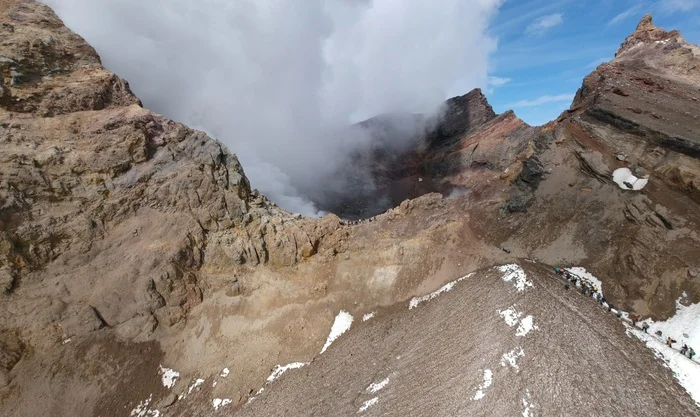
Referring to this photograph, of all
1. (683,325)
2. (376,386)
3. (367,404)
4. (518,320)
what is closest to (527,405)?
(518,320)

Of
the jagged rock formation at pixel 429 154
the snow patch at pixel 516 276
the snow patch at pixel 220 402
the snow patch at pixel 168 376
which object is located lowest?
the snow patch at pixel 516 276

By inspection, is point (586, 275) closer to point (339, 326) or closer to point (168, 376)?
point (339, 326)

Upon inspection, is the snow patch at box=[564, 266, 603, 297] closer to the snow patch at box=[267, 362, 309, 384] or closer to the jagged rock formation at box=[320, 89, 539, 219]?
the snow patch at box=[267, 362, 309, 384]

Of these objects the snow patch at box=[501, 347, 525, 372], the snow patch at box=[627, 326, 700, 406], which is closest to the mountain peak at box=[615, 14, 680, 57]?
the snow patch at box=[627, 326, 700, 406]

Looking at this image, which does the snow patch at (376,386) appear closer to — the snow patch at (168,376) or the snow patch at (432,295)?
the snow patch at (432,295)

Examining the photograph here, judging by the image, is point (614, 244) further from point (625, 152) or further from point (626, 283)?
point (625, 152)

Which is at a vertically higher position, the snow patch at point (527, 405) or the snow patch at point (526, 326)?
the snow patch at point (526, 326)

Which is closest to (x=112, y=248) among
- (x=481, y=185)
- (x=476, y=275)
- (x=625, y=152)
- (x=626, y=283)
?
(x=476, y=275)

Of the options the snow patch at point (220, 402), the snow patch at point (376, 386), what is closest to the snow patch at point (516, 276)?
the snow patch at point (376, 386)
